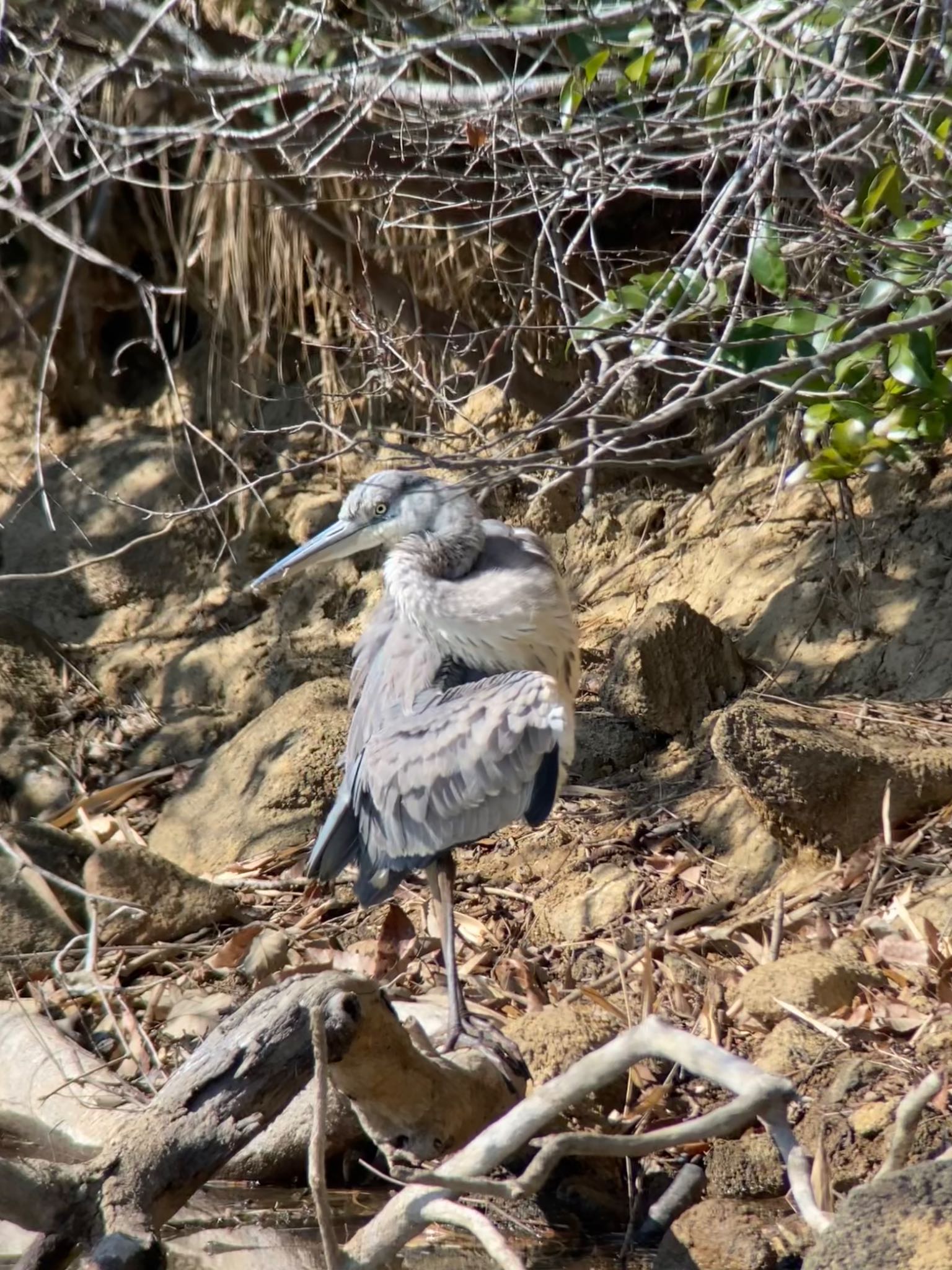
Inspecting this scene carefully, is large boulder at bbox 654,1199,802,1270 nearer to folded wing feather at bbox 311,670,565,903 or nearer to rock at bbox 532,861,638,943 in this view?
folded wing feather at bbox 311,670,565,903

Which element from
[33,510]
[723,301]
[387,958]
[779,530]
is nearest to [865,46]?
[723,301]

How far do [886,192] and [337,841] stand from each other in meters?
2.47

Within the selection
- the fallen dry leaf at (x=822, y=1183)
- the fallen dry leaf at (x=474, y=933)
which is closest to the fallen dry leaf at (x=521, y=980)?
the fallen dry leaf at (x=474, y=933)

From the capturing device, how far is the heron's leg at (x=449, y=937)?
13.6ft

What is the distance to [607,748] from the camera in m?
5.67

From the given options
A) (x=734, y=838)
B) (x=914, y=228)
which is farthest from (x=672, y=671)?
(x=914, y=228)

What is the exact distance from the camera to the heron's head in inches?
199

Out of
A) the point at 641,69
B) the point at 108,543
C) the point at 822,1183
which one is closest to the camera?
the point at 822,1183

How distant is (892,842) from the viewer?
4629 millimetres

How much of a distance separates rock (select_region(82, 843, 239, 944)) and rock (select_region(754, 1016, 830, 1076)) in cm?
211

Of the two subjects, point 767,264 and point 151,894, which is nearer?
point 767,264

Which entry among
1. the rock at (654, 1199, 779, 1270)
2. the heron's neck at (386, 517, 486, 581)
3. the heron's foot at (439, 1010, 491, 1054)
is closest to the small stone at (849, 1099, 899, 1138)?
the rock at (654, 1199, 779, 1270)

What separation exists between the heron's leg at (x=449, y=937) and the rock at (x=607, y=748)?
1.05m

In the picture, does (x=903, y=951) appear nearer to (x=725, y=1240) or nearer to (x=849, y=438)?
(x=725, y=1240)
